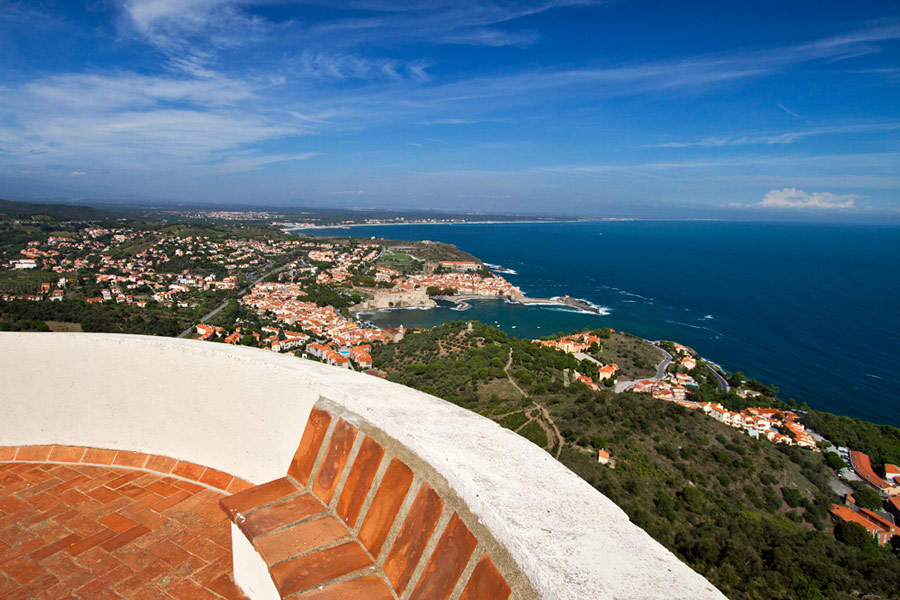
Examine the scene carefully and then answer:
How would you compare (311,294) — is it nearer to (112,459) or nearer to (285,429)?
(112,459)

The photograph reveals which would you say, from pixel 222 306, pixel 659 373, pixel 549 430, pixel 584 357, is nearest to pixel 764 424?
pixel 659 373

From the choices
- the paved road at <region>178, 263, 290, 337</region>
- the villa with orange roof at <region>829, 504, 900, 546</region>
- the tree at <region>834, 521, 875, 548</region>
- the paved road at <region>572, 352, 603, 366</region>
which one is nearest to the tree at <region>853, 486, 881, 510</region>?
the villa with orange roof at <region>829, 504, 900, 546</region>

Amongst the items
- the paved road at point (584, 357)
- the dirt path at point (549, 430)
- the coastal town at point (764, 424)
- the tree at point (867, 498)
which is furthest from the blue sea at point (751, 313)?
the dirt path at point (549, 430)

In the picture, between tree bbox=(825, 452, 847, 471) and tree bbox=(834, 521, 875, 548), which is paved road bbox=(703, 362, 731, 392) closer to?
tree bbox=(825, 452, 847, 471)

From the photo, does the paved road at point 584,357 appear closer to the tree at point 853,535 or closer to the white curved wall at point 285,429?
the tree at point 853,535

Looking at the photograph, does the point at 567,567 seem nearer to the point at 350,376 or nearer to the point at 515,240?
the point at 350,376

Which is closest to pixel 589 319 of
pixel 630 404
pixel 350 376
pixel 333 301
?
pixel 333 301
